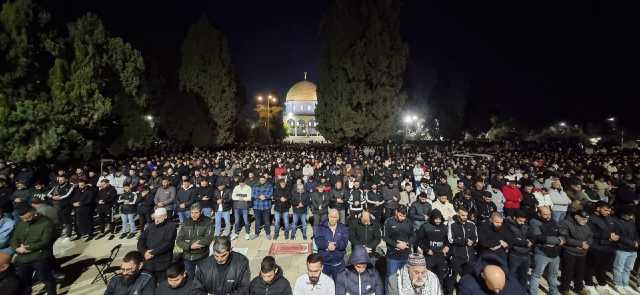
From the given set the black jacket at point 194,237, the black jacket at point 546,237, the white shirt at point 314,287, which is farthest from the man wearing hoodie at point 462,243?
the black jacket at point 194,237

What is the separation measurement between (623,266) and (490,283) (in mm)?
4526

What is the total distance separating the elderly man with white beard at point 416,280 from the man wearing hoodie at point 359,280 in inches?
11.2

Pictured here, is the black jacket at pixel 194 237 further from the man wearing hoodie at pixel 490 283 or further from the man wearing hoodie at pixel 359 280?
the man wearing hoodie at pixel 490 283

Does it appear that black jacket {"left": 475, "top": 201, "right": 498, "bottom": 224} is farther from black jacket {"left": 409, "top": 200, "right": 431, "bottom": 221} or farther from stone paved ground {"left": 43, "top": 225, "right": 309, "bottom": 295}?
stone paved ground {"left": 43, "top": 225, "right": 309, "bottom": 295}

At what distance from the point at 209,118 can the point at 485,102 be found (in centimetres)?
4705

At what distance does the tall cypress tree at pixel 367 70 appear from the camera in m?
22.2

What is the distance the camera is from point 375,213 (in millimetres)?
8531

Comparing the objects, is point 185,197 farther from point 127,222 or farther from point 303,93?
point 303,93

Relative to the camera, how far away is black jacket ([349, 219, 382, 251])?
17.5ft

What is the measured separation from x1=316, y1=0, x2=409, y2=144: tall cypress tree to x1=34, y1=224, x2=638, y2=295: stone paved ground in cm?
1524

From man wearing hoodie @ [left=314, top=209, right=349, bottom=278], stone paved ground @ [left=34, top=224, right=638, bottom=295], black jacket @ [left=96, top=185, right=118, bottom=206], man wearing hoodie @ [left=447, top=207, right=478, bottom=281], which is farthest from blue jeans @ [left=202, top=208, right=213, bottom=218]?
man wearing hoodie @ [left=447, top=207, right=478, bottom=281]

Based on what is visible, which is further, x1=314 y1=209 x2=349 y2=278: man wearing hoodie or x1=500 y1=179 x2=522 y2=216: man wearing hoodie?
x1=500 y1=179 x2=522 y2=216: man wearing hoodie

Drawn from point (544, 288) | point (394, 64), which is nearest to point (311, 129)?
point (394, 64)

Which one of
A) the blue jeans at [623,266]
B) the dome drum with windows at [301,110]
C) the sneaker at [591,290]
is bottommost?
the sneaker at [591,290]
